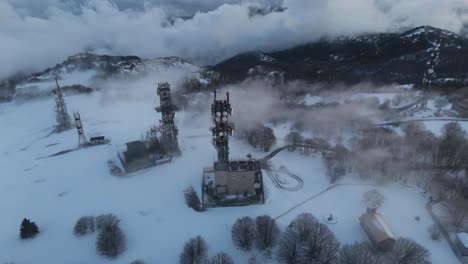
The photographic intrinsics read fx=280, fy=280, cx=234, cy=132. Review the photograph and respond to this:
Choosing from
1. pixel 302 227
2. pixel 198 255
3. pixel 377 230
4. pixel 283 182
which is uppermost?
pixel 283 182

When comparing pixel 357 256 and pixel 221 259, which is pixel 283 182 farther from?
pixel 221 259

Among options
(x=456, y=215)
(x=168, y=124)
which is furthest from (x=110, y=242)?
(x=456, y=215)

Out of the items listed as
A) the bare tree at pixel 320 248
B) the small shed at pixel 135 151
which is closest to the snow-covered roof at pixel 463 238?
the bare tree at pixel 320 248

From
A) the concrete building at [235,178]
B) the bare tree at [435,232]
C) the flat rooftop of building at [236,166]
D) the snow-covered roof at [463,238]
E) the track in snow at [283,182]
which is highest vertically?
the flat rooftop of building at [236,166]

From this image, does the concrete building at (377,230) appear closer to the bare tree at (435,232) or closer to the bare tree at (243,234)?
the bare tree at (435,232)

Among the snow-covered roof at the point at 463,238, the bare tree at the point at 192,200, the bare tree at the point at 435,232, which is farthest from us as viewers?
the bare tree at the point at 192,200

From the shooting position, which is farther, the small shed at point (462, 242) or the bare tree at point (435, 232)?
the bare tree at point (435, 232)

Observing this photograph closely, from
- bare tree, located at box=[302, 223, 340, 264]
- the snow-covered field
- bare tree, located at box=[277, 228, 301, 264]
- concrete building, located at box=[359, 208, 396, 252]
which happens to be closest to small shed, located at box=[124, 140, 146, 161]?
the snow-covered field
